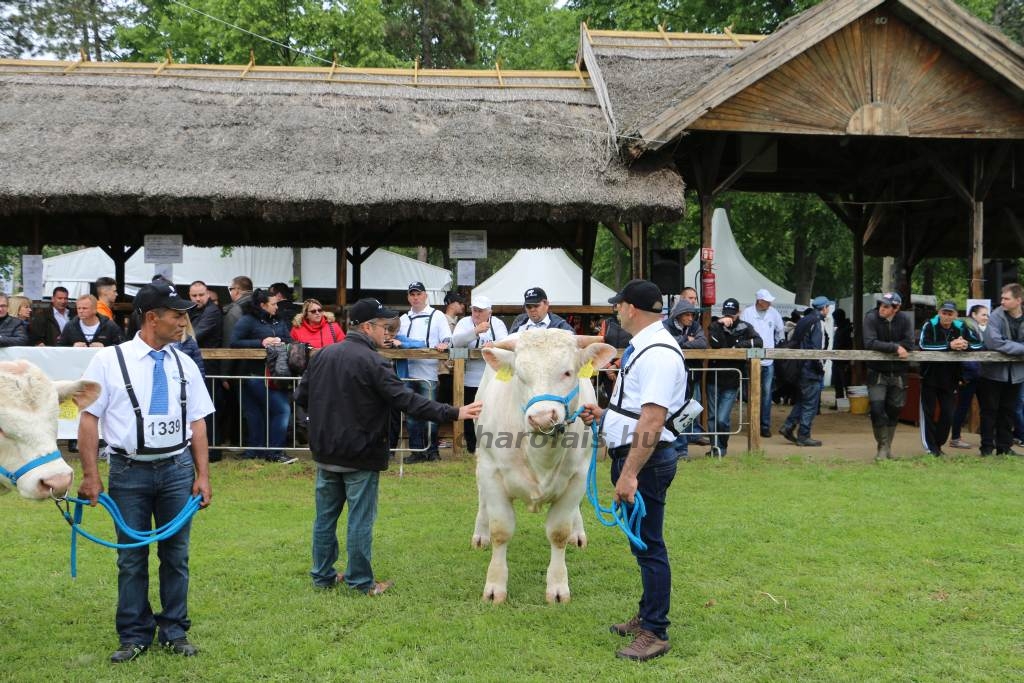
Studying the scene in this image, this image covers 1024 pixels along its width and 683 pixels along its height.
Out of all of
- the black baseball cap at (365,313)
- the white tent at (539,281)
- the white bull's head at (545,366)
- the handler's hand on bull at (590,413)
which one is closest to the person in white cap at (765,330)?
the handler's hand on bull at (590,413)

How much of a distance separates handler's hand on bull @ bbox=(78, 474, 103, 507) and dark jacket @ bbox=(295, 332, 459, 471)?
1499 millimetres

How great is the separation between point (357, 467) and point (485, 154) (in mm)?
8053

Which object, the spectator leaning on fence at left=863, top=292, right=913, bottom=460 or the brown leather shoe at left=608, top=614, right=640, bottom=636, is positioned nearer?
the brown leather shoe at left=608, top=614, right=640, bottom=636

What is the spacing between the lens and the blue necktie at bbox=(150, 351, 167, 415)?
4719mm

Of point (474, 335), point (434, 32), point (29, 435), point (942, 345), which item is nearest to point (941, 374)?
point (942, 345)

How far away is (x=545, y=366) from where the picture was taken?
5.11 metres

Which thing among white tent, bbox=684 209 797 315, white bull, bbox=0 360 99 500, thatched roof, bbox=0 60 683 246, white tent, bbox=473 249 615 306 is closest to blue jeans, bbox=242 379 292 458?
thatched roof, bbox=0 60 683 246

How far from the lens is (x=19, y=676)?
15.1 feet

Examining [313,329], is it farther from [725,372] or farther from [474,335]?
[725,372]

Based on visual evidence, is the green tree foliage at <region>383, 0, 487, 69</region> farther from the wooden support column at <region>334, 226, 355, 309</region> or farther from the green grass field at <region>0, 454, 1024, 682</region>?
the green grass field at <region>0, 454, 1024, 682</region>

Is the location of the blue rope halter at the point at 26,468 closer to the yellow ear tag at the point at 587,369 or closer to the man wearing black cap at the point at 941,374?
the yellow ear tag at the point at 587,369

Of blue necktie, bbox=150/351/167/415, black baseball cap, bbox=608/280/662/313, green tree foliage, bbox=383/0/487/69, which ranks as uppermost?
green tree foliage, bbox=383/0/487/69

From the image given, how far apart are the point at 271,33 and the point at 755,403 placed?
68.2 ft

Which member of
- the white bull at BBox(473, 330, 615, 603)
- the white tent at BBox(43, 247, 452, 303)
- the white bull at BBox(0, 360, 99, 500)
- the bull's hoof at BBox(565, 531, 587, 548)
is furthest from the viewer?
the white tent at BBox(43, 247, 452, 303)
